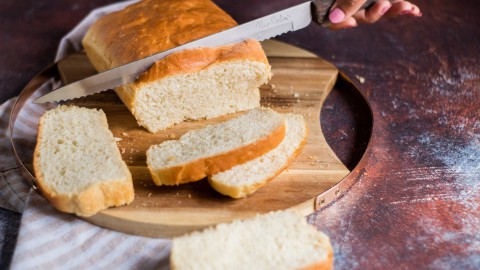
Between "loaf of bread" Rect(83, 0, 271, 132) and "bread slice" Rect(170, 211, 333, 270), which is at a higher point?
"loaf of bread" Rect(83, 0, 271, 132)

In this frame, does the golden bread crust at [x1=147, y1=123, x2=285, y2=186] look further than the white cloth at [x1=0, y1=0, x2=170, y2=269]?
Yes

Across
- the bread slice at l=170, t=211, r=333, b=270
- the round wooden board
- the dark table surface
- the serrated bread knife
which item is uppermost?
the serrated bread knife

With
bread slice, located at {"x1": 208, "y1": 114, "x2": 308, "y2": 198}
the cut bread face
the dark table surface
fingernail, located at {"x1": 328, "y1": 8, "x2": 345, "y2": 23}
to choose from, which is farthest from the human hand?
bread slice, located at {"x1": 208, "y1": 114, "x2": 308, "y2": 198}

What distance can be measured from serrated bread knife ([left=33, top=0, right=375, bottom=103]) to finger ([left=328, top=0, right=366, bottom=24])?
4cm

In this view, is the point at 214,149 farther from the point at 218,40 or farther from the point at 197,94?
the point at 218,40

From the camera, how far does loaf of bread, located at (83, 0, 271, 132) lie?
3.57m

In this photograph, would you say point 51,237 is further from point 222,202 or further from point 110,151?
point 222,202

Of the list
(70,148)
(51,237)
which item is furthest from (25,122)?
(51,237)

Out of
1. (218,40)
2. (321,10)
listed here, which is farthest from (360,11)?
(218,40)

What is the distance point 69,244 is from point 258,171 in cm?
107

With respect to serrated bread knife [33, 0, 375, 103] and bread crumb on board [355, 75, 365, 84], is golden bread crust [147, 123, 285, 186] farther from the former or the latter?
bread crumb on board [355, 75, 365, 84]

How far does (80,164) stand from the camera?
313 centimetres

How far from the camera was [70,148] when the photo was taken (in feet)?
10.8

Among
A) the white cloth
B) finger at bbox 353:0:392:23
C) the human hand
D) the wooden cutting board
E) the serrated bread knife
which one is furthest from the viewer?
finger at bbox 353:0:392:23
